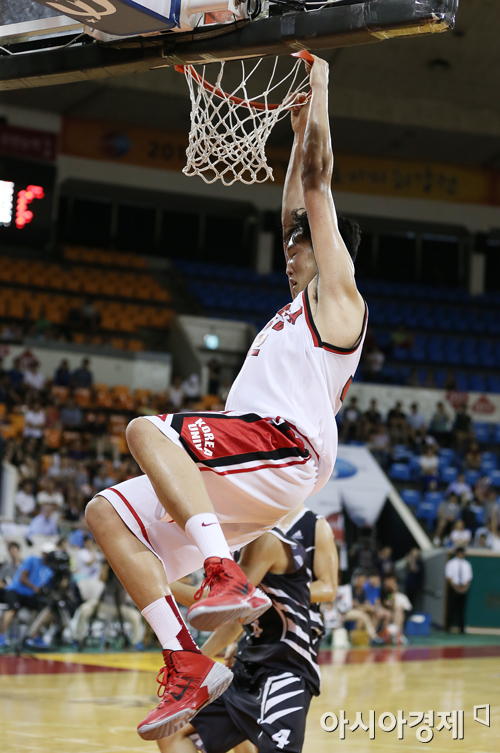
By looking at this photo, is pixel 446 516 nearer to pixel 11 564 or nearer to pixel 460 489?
pixel 460 489

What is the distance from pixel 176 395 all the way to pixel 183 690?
17.5m

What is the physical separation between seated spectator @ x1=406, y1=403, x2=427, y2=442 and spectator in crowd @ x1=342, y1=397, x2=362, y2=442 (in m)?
1.32

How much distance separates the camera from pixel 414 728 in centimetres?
725

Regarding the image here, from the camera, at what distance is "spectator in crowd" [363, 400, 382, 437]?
20773 millimetres

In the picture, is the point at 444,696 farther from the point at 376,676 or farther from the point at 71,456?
the point at 71,456

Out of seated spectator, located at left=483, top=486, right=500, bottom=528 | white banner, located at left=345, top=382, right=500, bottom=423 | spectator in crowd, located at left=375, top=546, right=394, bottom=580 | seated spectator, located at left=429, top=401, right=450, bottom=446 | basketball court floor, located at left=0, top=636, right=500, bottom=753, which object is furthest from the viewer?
white banner, located at left=345, top=382, right=500, bottom=423

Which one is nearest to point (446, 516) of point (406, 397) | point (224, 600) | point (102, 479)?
point (406, 397)

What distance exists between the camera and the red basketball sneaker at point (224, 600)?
2.64 meters

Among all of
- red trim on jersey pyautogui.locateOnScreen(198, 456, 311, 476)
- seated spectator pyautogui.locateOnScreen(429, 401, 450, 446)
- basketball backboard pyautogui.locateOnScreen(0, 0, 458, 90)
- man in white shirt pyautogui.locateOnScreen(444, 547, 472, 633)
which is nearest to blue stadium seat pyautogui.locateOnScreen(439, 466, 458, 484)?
seated spectator pyautogui.locateOnScreen(429, 401, 450, 446)

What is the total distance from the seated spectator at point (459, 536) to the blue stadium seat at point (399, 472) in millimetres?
2602

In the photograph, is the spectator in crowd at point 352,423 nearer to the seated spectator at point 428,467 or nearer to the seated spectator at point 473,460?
the seated spectator at point 428,467

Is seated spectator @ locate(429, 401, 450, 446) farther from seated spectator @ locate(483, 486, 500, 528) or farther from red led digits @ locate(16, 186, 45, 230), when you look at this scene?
red led digits @ locate(16, 186, 45, 230)

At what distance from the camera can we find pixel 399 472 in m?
20.0

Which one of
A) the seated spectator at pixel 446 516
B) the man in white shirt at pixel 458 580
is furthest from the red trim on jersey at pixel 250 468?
the seated spectator at pixel 446 516
